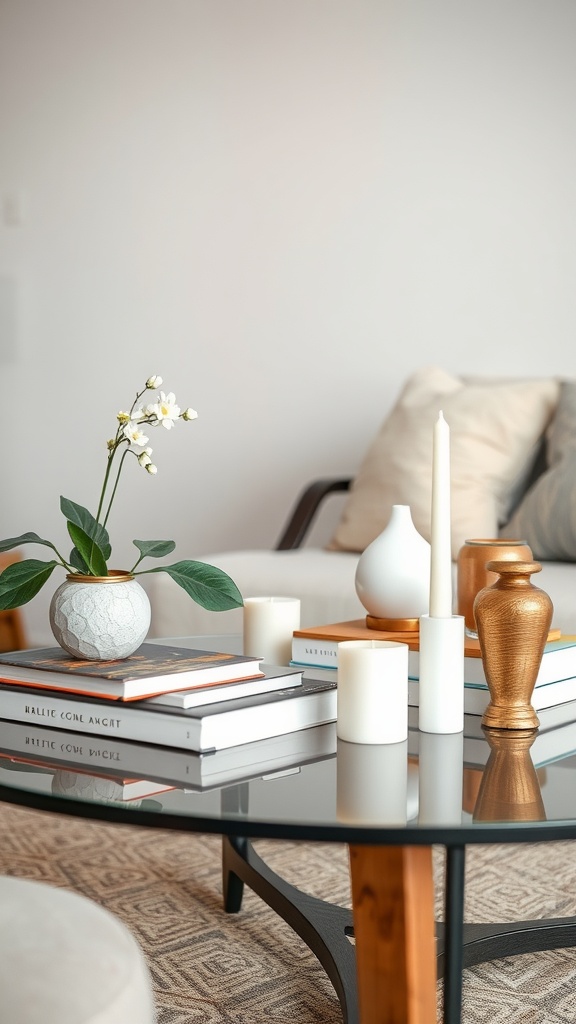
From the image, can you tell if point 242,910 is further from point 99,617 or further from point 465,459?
point 465,459

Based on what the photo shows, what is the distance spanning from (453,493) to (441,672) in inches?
64.2

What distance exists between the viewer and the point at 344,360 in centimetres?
351

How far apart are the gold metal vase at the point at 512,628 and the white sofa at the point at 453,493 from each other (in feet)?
3.97

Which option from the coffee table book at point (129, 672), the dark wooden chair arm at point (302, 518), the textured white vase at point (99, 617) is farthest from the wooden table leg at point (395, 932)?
the dark wooden chair arm at point (302, 518)

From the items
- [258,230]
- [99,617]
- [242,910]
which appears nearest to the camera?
[99,617]

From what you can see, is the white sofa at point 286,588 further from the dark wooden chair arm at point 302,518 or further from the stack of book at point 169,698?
the stack of book at point 169,698

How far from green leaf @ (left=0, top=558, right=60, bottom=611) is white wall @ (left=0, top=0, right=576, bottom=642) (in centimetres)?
220

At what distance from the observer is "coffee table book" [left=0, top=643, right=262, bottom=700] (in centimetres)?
111

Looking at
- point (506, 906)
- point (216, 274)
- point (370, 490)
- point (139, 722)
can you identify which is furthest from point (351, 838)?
point (216, 274)

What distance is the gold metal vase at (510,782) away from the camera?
908 mm

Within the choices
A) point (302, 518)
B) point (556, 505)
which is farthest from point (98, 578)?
point (302, 518)

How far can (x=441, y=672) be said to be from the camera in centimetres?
111

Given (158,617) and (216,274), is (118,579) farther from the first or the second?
(216,274)

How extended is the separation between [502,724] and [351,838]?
0.36 m
